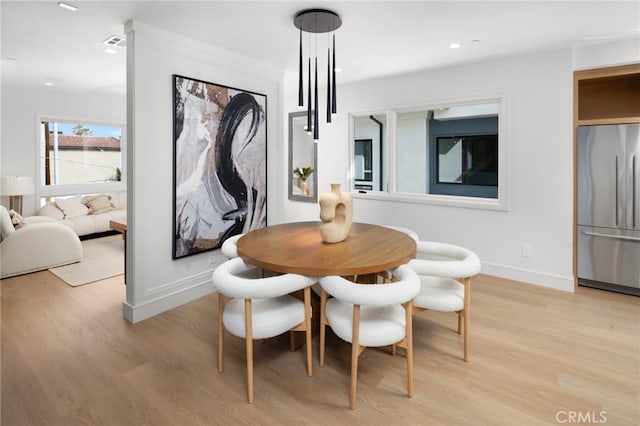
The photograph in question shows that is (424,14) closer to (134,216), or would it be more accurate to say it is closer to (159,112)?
(159,112)

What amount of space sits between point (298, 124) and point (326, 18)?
331cm

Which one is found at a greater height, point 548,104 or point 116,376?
point 548,104

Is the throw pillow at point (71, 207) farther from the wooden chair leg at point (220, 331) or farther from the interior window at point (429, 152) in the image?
the wooden chair leg at point (220, 331)

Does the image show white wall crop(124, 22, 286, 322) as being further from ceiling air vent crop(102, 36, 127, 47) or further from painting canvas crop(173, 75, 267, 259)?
ceiling air vent crop(102, 36, 127, 47)

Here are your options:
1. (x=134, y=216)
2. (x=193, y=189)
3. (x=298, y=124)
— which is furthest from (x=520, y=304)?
(x=298, y=124)

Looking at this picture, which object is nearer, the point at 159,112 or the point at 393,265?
the point at 393,265

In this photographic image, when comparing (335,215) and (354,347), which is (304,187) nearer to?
(335,215)

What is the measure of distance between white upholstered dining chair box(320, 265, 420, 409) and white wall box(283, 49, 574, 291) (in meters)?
2.50

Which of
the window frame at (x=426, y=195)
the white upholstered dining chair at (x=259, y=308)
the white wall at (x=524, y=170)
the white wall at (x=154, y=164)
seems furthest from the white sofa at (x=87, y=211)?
the white wall at (x=524, y=170)

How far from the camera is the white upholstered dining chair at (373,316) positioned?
1838 mm

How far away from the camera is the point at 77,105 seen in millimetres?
6309

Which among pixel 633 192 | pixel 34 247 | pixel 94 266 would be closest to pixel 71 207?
pixel 34 247

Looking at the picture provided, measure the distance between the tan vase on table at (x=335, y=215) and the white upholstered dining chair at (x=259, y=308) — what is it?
0.52 m

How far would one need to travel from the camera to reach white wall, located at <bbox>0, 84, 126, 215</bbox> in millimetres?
5590
